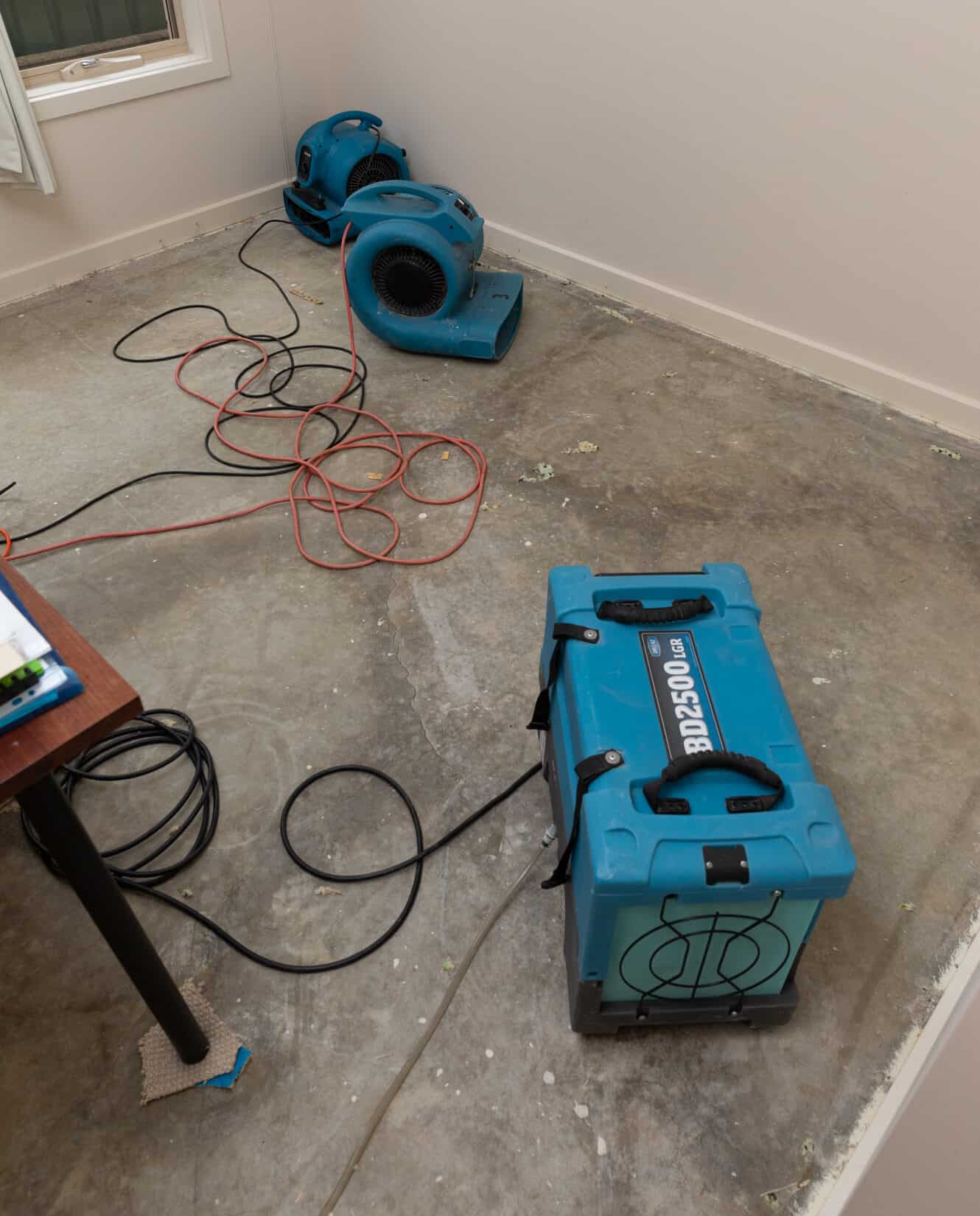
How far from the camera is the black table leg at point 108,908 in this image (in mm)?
875

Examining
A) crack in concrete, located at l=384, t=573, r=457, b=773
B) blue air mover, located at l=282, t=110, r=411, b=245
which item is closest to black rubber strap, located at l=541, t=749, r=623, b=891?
crack in concrete, located at l=384, t=573, r=457, b=773

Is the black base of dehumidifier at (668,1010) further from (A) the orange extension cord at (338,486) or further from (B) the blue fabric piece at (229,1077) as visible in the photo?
(A) the orange extension cord at (338,486)

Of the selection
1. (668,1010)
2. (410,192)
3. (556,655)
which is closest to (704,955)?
(668,1010)

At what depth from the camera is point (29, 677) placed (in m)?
0.83

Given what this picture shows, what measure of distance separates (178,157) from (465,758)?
2.81 m

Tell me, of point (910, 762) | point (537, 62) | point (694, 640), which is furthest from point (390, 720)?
point (537, 62)

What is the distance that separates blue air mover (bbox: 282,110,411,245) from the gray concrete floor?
2.07ft

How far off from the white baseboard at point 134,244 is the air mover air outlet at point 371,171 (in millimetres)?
517

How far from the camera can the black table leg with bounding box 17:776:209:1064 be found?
87cm

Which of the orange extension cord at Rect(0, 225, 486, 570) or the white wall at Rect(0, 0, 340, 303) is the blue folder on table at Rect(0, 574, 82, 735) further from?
the white wall at Rect(0, 0, 340, 303)

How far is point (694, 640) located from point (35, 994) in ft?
3.92

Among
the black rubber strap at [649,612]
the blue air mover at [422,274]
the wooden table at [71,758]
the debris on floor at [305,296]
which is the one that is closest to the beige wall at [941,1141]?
the black rubber strap at [649,612]

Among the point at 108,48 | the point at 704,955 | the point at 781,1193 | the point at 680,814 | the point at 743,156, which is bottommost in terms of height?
the point at 781,1193

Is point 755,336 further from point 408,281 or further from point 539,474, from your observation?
point 408,281
